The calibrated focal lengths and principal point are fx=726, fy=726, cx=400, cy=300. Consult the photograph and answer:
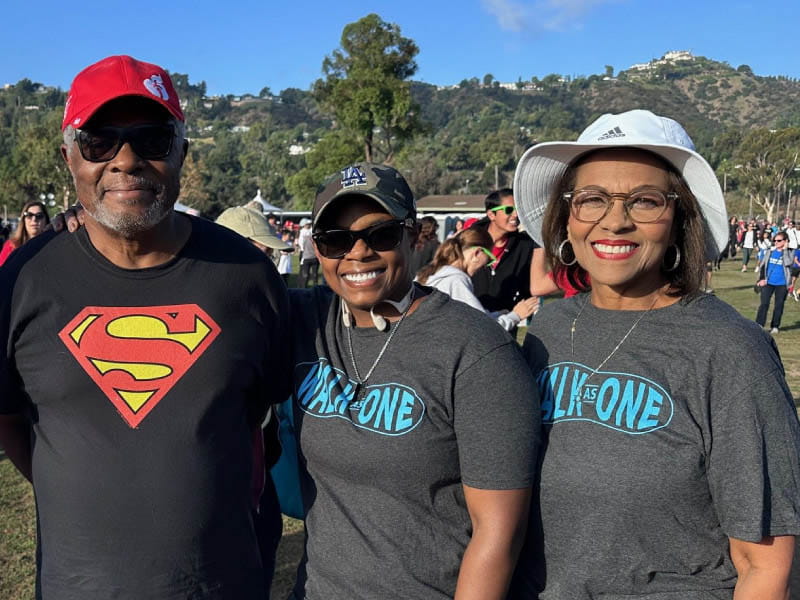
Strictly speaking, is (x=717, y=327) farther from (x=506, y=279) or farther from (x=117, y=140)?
(x=506, y=279)

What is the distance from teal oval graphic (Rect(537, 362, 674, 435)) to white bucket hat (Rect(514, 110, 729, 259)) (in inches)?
17.4

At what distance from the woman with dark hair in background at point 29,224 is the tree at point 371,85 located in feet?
99.5

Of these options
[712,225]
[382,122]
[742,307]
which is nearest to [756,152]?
[382,122]

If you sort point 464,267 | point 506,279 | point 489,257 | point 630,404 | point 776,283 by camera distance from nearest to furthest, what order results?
point 630,404 < point 464,267 < point 489,257 < point 506,279 < point 776,283

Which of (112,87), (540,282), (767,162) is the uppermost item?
(767,162)

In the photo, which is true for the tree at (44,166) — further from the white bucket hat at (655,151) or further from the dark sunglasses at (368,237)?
the white bucket hat at (655,151)

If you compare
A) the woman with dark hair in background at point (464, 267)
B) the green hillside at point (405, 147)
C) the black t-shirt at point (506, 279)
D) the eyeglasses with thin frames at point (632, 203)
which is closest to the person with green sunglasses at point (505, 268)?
the black t-shirt at point (506, 279)

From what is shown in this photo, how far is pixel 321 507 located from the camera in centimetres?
182

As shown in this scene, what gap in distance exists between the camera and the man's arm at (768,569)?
1535mm

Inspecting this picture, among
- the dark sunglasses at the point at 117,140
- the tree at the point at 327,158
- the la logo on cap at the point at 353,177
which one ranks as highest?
the tree at the point at 327,158

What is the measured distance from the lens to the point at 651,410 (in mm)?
1630

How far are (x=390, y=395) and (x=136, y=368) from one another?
69cm

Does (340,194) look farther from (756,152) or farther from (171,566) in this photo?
(756,152)

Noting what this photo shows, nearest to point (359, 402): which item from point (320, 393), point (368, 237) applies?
point (320, 393)
